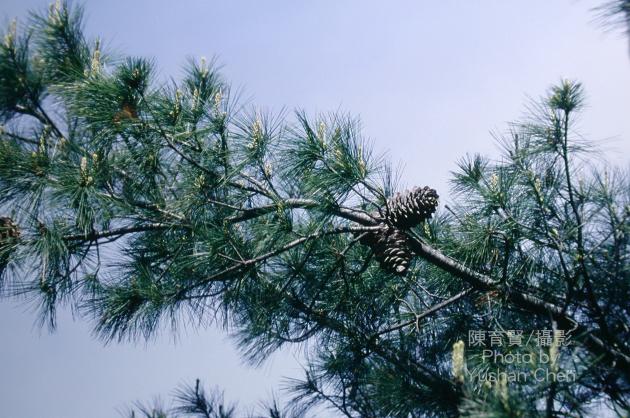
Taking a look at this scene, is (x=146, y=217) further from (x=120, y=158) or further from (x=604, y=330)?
(x=604, y=330)

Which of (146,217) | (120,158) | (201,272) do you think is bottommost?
(201,272)

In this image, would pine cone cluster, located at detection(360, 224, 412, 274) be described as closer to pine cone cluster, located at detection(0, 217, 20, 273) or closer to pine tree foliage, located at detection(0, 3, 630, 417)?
pine tree foliage, located at detection(0, 3, 630, 417)

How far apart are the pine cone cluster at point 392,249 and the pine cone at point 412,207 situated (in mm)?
30

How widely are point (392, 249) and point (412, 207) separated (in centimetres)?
13

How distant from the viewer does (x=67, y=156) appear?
1666 millimetres

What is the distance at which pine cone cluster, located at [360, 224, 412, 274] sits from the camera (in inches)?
63.2

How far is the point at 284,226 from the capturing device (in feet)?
5.44

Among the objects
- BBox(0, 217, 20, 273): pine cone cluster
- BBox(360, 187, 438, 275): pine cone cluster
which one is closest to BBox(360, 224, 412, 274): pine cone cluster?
BBox(360, 187, 438, 275): pine cone cluster

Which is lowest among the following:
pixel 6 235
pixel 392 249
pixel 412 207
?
pixel 6 235

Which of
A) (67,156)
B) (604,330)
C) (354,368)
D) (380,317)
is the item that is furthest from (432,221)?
(67,156)

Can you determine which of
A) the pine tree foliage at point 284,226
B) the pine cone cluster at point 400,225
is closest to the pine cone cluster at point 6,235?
the pine tree foliage at point 284,226

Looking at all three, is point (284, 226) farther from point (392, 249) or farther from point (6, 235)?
point (6, 235)

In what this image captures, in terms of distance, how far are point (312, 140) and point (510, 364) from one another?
811mm

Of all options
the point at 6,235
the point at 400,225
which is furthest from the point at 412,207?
the point at 6,235
